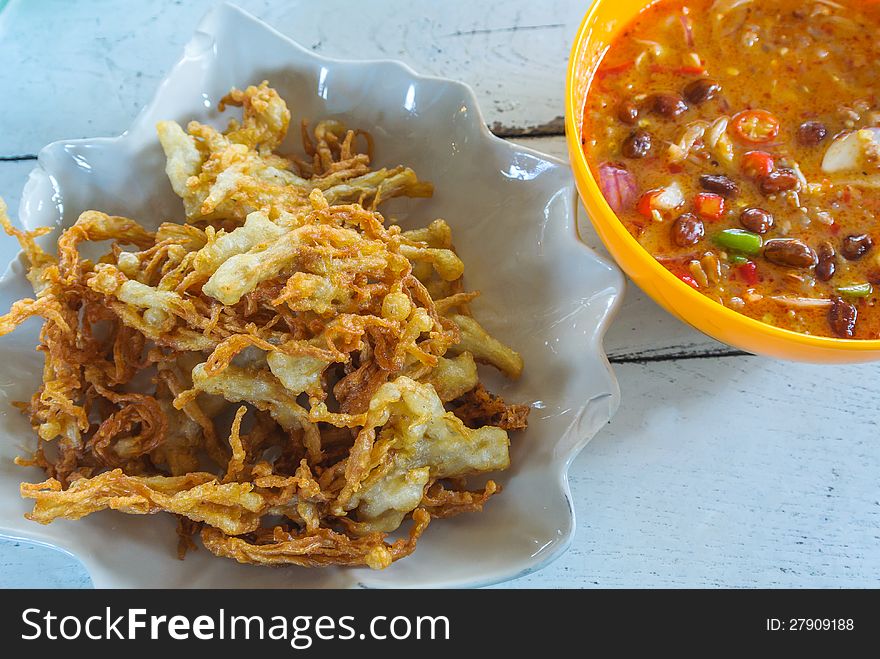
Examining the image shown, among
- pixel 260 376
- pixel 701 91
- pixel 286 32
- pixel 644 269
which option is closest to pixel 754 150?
pixel 701 91

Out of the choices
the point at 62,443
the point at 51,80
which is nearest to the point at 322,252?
the point at 62,443

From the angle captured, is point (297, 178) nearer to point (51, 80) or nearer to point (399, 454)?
point (399, 454)

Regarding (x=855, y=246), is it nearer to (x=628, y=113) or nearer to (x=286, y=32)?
(x=628, y=113)

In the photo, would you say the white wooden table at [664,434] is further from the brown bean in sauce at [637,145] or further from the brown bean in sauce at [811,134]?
the brown bean in sauce at [811,134]

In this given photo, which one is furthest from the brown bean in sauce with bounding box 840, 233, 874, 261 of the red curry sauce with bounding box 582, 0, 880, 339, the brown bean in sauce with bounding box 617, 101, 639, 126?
the brown bean in sauce with bounding box 617, 101, 639, 126

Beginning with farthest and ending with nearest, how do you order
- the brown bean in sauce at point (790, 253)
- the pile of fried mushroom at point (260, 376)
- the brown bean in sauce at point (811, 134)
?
the brown bean in sauce at point (811, 134), the brown bean in sauce at point (790, 253), the pile of fried mushroom at point (260, 376)

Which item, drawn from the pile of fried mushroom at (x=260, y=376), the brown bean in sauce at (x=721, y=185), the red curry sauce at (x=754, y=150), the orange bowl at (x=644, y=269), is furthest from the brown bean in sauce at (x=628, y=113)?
the pile of fried mushroom at (x=260, y=376)
